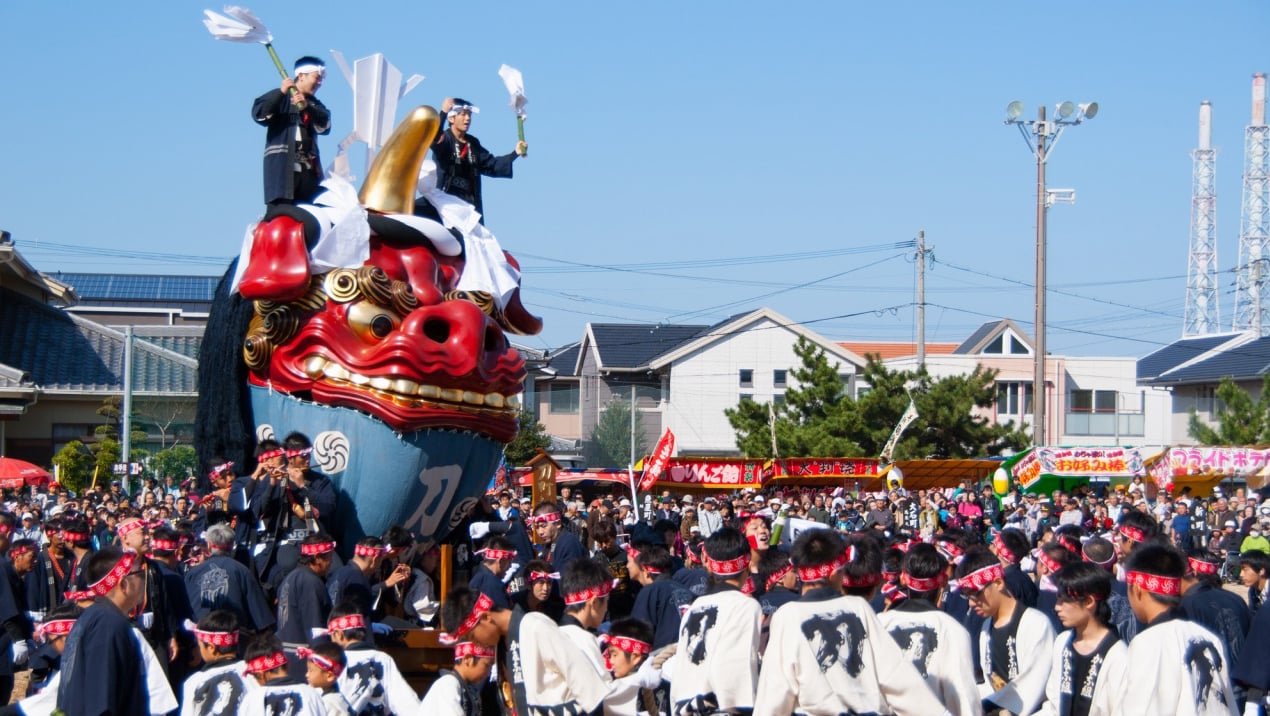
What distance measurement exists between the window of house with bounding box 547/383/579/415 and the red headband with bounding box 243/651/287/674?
46.2 metres

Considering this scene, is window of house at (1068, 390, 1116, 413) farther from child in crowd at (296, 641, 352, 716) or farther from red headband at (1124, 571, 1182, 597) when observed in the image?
child in crowd at (296, 641, 352, 716)

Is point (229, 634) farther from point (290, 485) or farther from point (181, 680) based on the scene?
point (290, 485)

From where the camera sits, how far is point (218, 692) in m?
5.96

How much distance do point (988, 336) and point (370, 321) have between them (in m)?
42.0

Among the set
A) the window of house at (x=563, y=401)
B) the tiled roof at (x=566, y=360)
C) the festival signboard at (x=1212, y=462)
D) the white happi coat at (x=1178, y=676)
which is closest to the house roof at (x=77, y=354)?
the festival signboard at (x=1212, y=462)

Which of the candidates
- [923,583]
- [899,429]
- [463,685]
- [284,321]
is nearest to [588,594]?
[463,685]

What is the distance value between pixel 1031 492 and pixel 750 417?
30.7ft

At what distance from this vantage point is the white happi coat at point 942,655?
5.98 m

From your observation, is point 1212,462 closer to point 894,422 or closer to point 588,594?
point 894,422

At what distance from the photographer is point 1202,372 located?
4088 centimetres

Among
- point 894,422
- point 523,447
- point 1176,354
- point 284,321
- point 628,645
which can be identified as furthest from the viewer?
point 1176,354

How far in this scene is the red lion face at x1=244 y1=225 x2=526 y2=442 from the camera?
32.8 feet

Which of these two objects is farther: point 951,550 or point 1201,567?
point 1201,567

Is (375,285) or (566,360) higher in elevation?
(566,360)
